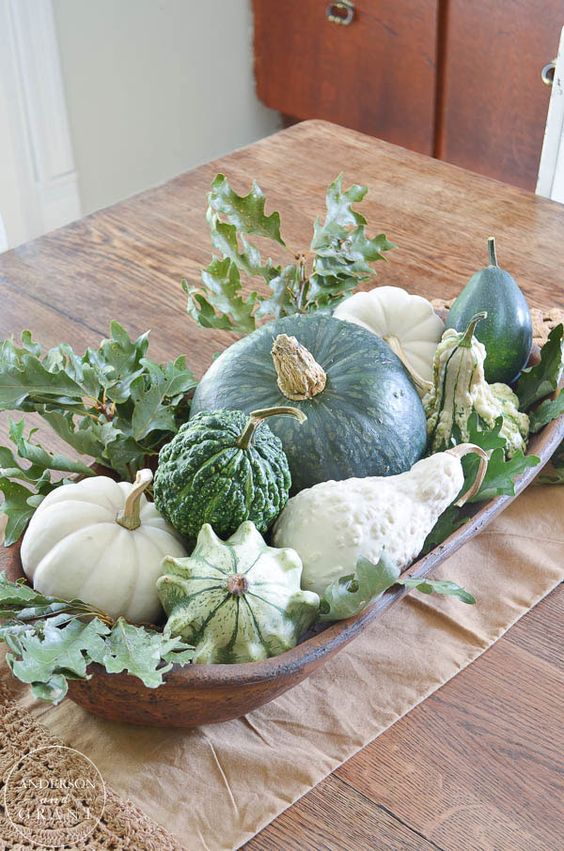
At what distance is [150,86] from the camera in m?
2.91

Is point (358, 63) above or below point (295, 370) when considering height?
below

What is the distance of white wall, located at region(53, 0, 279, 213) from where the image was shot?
8.90 ft

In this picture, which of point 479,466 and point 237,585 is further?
point 479,466

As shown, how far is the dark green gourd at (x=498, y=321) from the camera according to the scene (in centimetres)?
95

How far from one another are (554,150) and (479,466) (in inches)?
33.9

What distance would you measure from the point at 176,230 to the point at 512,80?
4.55 ft

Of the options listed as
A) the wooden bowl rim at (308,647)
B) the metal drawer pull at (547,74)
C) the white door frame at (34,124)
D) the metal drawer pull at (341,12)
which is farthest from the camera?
the metal drawer pull at (341,12)

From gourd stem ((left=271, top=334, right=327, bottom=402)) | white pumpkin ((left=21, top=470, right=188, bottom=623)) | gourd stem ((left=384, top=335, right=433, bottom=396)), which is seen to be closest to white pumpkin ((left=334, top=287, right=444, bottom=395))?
gourd stem ((left=384, top=335, right=433, bottom=396))

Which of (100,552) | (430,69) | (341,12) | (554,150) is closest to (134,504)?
(100,552)

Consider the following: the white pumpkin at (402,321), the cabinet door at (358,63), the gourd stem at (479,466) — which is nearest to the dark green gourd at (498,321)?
the white pumpkin at (402,321)

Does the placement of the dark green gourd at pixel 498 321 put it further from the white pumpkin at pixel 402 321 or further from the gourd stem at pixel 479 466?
the gourd stem at pixel 479 466

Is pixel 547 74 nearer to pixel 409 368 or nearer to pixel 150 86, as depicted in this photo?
pixel 150 86

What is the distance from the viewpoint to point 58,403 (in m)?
0.90

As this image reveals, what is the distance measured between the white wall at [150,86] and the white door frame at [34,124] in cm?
5
